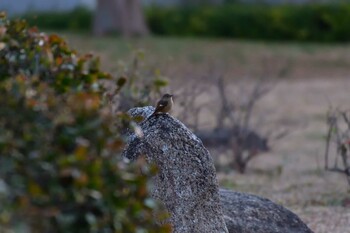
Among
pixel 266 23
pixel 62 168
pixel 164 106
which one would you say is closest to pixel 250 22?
pixel 266 23

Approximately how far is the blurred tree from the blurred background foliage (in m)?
1.90

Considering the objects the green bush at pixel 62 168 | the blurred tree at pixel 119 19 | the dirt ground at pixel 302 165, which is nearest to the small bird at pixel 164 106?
the green bush at pixel 62 168

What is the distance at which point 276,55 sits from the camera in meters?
23.8

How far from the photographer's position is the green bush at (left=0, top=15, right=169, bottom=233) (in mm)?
3123

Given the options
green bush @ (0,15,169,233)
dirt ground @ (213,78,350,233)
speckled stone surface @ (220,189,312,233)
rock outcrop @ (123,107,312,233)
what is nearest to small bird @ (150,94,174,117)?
rock outcrop @ (123,107,312,233)

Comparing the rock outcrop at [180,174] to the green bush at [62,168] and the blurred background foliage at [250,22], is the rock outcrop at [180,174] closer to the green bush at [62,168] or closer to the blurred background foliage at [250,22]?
the green bush at [62,168]

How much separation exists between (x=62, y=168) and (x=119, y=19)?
23.9m

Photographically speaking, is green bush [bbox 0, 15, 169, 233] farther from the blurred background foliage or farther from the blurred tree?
the blurred background foliage

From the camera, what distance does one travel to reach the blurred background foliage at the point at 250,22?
91.5 ft

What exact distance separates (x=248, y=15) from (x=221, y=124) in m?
17.8

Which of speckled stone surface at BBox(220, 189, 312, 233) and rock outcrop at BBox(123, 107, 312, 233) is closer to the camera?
rock outcrop at BBox(123, 107, 312, 233)

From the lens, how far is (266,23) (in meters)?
28.2

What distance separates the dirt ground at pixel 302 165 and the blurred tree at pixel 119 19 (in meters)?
6.95

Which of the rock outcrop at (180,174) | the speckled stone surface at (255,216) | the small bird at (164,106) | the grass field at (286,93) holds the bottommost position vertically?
the grass field at (286,93)
